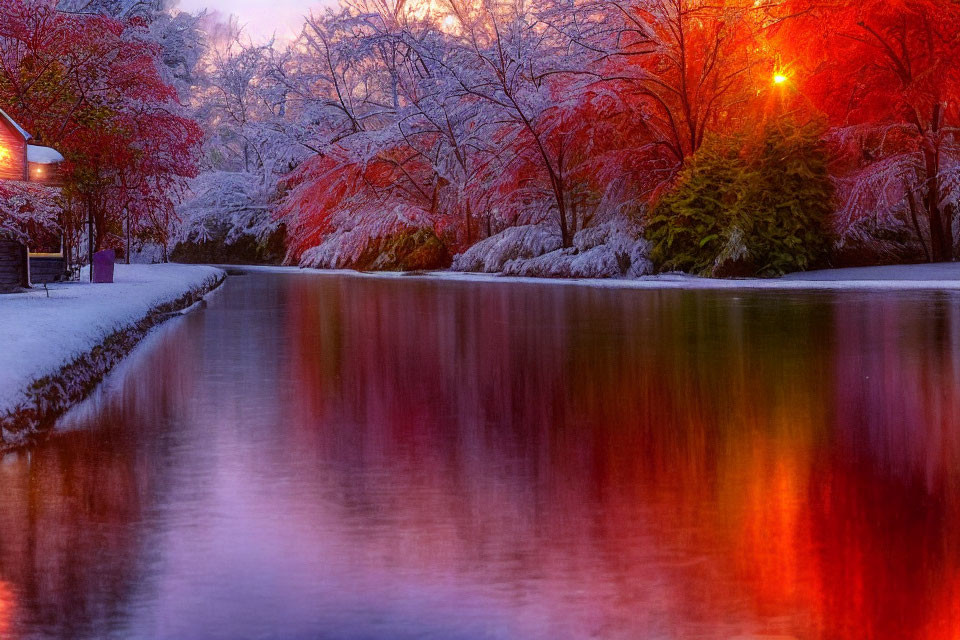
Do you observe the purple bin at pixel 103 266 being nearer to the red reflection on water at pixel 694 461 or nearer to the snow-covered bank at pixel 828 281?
the snow-covered bank at pixel 828 281

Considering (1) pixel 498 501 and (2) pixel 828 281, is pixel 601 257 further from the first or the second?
(1) pixel 498 501

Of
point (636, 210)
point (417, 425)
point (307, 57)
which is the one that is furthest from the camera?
point (307, 57)

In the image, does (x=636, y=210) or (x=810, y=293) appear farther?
(x=636, y=210)

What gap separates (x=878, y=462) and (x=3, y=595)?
500 centimetres

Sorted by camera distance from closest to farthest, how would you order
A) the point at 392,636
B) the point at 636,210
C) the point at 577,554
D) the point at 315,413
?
the point at 392,636 < the point at 577,554 < the point at 315,413 < the point at 636,210

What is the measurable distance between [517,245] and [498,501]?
3942cm

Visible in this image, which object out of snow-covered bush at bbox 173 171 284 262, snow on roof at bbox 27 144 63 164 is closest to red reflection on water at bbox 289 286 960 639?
snow on roof at bbox 27 144 63 164

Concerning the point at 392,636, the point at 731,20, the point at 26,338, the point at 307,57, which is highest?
the point at 307,57

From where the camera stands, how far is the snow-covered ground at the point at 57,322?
10258 mm

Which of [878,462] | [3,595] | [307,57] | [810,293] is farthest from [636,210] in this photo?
[3,595]

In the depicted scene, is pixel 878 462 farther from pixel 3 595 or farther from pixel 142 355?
pixel 142 355

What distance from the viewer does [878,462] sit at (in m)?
7.49

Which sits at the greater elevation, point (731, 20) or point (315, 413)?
point (731, 20)

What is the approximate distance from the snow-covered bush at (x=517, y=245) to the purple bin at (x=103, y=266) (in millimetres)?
16411
